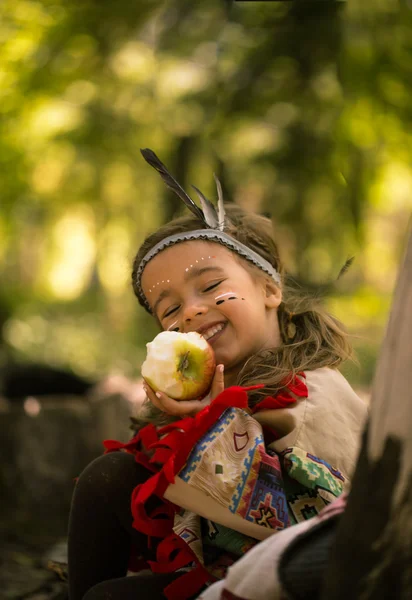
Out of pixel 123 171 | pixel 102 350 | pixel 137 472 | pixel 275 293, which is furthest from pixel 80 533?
pixel 102 350

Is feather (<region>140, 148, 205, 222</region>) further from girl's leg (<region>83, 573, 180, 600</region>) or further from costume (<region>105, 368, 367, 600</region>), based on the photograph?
girl's leg (<region>83, 573, 180, 600</region>)

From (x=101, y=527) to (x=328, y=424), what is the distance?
0.84m

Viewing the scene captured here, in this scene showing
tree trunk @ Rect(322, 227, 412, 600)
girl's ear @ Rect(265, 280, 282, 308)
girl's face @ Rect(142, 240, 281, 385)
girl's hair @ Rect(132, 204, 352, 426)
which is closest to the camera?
tree trunk @ Rect(322, 227, 412, 600)

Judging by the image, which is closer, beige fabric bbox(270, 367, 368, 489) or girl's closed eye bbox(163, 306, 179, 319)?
beige fabric bbox(270, 367, 368, 489)

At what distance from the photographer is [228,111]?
551cm

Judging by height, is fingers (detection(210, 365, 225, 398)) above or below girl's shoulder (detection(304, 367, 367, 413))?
above

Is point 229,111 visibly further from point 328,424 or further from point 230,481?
point 230,481

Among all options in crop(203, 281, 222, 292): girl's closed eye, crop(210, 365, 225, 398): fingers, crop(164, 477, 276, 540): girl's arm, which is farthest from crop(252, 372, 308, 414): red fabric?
crop(203, 281, 222, 292): girl's closed eye

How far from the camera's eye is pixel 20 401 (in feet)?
18.2

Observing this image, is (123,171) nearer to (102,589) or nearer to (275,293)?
(275,293)

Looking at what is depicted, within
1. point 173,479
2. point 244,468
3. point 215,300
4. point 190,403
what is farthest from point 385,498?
point 215,300


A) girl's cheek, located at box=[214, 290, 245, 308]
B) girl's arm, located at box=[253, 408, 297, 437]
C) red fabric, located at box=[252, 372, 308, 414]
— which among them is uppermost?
girl's cheek, located at box=[214, 290, 245, 308]

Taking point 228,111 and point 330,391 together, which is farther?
point 228,111

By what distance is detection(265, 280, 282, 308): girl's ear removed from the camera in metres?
2.57
